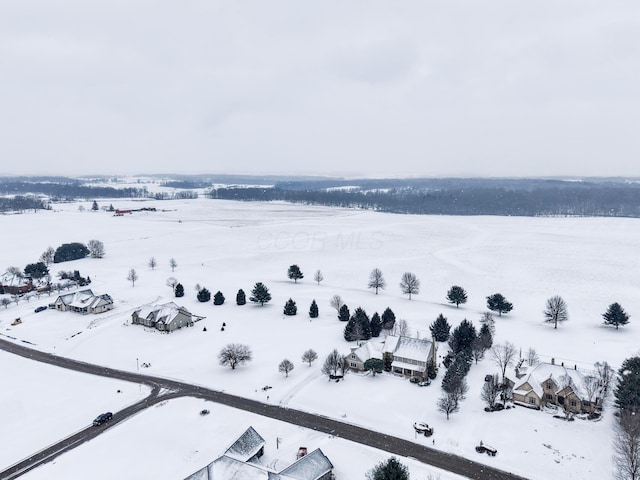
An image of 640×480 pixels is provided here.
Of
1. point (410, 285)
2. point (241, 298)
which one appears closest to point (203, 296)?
point (241, 298)

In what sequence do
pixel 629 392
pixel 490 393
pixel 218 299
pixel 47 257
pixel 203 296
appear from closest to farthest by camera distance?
pixel 629 392 → pixel 490 393 → pixel 218 299 → pixel 203 296 → pixel 47 257

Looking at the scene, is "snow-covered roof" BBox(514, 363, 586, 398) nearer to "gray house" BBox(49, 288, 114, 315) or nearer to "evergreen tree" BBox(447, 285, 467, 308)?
"evergreen tree" BBox(447, 285, 467, 308)

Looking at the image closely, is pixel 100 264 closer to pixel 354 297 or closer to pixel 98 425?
pixel 354 297

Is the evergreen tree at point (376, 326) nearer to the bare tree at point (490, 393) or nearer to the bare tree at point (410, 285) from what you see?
the bare tree at point (410, 285)

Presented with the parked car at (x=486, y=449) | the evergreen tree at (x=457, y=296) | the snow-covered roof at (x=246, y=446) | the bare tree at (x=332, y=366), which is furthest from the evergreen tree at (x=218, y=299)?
the parked car at (x=486, y=449)

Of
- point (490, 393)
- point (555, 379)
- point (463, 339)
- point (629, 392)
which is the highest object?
point (629, 392)

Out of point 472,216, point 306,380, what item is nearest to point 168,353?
point 306,380

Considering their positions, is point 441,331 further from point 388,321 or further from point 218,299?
point 218,299
